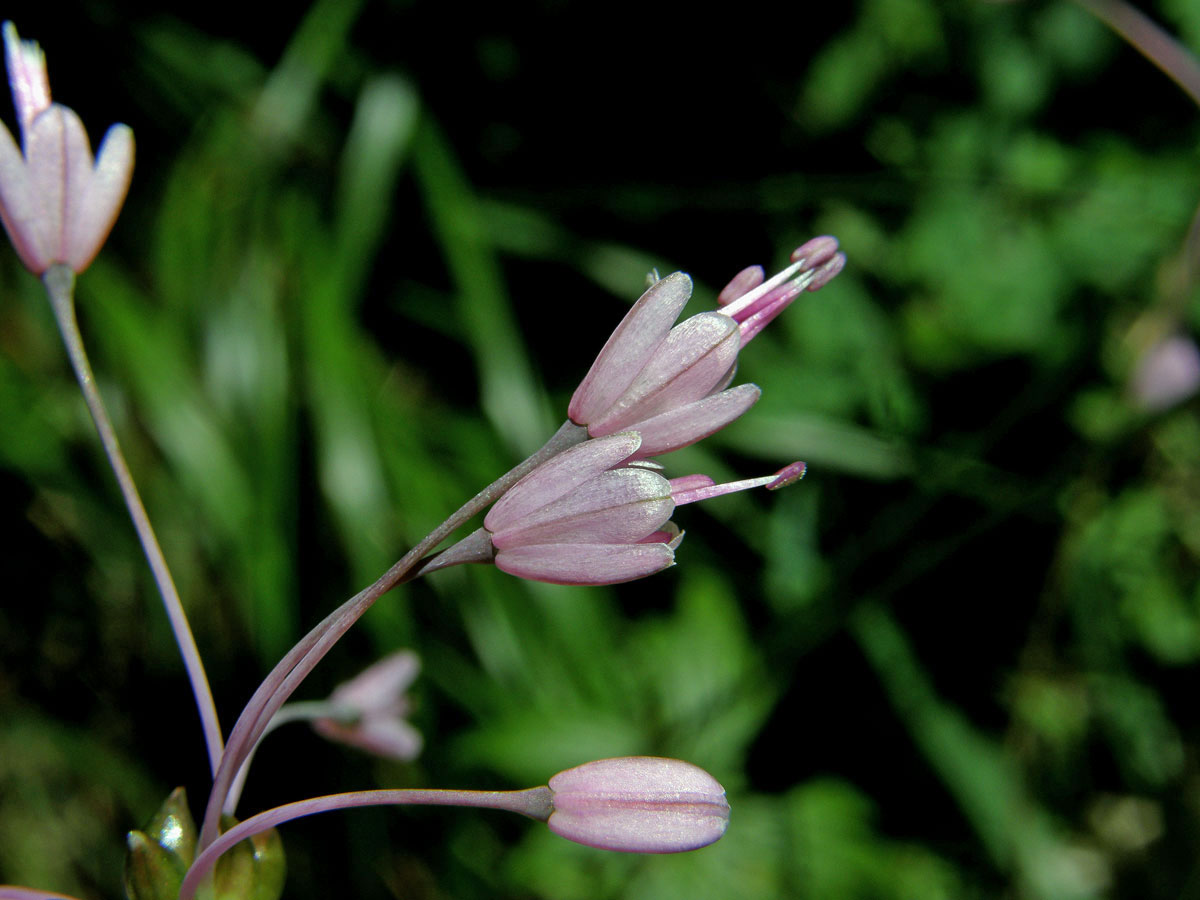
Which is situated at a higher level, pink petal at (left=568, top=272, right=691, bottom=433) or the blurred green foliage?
pink petal at (left=568, top=272, right=691, bottom=433)

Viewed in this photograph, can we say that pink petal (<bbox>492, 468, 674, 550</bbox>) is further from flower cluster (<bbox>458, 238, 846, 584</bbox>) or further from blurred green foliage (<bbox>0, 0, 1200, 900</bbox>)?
blurred green foliage (<bbox>0, 0, 1200, 900</bbox>)

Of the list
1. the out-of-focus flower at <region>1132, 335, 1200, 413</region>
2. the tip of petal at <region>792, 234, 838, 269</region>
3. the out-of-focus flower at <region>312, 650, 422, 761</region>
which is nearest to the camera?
the tip of petal at <region>792, 234, 838, 269</region>

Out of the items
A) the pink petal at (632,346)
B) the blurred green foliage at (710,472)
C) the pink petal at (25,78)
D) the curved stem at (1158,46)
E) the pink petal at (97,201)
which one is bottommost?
the blurred green foliage at (710,472)

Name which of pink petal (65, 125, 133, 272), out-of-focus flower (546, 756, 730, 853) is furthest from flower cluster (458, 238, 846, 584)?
pink petal (65, 125, 133, 272)

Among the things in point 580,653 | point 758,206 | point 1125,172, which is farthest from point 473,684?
point 1125,172

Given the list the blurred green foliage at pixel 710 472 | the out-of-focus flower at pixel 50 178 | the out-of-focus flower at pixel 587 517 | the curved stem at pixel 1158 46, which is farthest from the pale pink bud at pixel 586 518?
the curved stem at pixel 1158 46

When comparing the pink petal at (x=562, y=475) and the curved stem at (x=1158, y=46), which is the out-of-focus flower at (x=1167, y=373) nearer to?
the curved stem at (x=1158, y=46)

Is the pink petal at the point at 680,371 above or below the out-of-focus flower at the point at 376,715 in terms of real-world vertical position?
above
